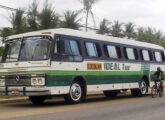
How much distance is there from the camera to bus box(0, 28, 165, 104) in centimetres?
1550

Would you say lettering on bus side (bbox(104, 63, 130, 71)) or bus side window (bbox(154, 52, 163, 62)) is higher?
bus side window (bbox(154, 52, 163, 62))

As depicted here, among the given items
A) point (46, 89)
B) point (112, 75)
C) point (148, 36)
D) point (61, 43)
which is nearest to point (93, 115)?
point (46, 89)

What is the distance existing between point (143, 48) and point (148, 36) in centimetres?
3364

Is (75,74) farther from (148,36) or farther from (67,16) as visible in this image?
(148,36)

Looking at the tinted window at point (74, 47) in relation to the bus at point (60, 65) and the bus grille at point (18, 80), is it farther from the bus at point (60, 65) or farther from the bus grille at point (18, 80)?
the bus grille at point (18, 80)

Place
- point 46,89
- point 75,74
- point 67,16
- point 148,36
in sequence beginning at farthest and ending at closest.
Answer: point 148,36 < point 67,16 < point 75,74 < point 46,89

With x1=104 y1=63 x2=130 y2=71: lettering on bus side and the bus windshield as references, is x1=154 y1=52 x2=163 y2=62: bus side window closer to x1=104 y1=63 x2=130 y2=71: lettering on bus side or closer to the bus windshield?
x1=104 y1=63 x2=130 y2=71: lettering on bus side

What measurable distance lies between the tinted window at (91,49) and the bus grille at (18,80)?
3.54 metres

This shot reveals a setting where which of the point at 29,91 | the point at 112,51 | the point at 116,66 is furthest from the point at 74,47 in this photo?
the point at 116,66

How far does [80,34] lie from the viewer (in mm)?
17797

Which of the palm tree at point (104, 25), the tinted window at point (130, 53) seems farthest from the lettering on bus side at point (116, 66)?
the palm tree at point (104, 25)

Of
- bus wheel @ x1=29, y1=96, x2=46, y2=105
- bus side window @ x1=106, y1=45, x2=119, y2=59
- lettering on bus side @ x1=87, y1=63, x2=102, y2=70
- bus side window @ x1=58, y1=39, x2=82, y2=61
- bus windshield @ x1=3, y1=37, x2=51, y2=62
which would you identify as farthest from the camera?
bus side window @ x1=106, y1=45, x2=119, y2=59

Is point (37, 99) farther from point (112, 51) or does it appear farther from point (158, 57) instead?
point (158, 57)

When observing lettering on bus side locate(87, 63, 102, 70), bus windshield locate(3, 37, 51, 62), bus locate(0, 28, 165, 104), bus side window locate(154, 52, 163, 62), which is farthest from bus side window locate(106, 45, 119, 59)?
bus side window locate(154, 52, 163, 62)
